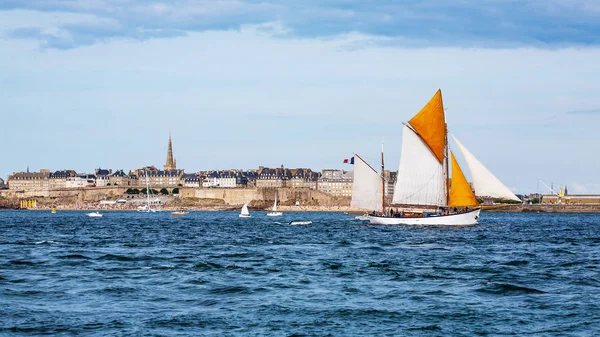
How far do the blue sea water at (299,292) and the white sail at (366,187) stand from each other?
117 ft

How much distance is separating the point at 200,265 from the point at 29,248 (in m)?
13.5

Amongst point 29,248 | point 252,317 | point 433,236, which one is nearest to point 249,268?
point 252,317

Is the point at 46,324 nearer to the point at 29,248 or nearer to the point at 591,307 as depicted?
the point at 591,307

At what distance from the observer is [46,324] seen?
65.9ft

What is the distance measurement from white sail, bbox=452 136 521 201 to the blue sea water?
77.6 ft

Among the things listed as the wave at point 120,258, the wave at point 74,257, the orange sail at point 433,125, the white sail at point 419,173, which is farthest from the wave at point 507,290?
the white sail at point 419,173

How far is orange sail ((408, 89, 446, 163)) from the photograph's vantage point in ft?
221

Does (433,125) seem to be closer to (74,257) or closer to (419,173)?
(419,173)

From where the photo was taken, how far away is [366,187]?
77.7 metres

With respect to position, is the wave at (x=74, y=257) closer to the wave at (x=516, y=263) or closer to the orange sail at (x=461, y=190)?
the wave at (x=516, y=263)

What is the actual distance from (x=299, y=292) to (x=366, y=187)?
52.8m

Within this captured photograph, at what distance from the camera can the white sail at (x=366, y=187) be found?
253 ft

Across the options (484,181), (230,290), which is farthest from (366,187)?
(230,290)

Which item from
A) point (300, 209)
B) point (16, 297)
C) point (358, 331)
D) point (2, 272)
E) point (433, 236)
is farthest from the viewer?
point (300, 209)
